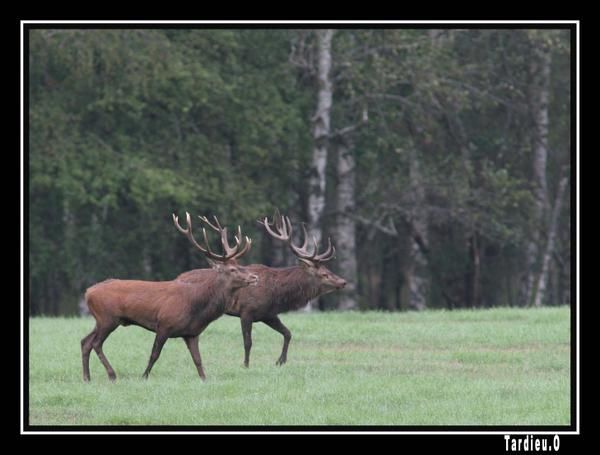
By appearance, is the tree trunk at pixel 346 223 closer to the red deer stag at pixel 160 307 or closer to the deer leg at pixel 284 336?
the deer leg at pixel 284 336

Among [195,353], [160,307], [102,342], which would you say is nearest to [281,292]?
[195,353]

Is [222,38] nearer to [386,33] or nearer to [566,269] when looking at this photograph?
[386,33]

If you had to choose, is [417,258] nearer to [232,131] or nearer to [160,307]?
[232,131]

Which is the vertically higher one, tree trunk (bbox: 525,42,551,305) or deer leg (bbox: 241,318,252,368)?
tree trunk (bbox: 525,42,551,305)

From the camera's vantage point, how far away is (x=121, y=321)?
16.3 m

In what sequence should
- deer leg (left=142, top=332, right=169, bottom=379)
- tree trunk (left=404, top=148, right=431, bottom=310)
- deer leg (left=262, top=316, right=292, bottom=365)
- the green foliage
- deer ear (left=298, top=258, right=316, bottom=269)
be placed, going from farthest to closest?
tree trunk (left=404, top=148, right=431, bottom=310) → the green foliage → deer ear (left=298, top=258, right=316, bottom=269) → deer leg (left=262, top=316, right=292, bottom=365) → deer leg (left=142, top=332, right=169, bottom=379)

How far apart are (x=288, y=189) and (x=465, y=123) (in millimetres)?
4972

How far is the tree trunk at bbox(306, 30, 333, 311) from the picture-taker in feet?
98.9

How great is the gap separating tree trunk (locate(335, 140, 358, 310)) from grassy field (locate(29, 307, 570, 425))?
327 inches

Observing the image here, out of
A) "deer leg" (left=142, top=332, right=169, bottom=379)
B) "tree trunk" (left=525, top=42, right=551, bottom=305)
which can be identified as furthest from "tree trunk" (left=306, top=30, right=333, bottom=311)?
"deer leg" (left=142, top=332, right=169, bottom=379)

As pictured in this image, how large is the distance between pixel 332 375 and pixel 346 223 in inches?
596

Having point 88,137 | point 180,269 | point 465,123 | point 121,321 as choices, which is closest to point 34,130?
point 88,137

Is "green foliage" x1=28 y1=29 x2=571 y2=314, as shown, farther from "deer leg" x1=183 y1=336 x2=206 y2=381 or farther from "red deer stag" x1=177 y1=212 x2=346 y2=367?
"deer leg" x1=183 y1=336 x2=206 y2=381

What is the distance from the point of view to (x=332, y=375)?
16.7m
